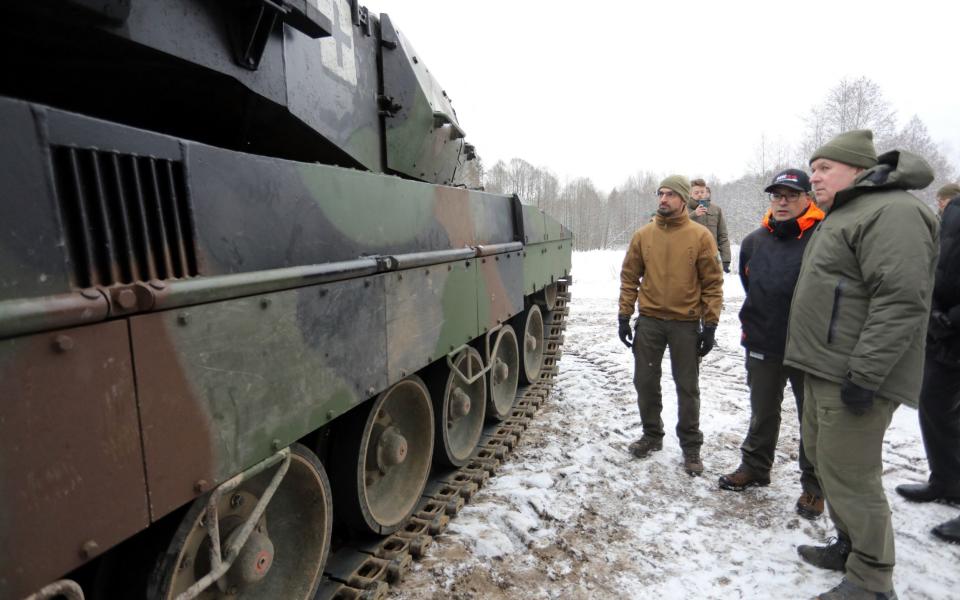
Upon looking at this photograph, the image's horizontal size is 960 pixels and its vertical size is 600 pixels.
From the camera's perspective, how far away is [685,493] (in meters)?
3.60

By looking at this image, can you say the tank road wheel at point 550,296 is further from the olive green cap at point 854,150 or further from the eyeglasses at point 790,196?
the olive green cap at point 854,150

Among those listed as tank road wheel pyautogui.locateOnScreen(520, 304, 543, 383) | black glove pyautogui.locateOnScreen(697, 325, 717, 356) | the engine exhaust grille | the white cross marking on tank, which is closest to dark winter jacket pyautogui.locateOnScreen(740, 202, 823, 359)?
black glove pyautogui.locateOnScreen(697, 325, 717, 356)

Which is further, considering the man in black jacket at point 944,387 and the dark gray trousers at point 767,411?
the dark gray trousers at point 767,411

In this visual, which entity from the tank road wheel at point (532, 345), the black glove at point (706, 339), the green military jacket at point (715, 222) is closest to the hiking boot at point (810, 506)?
the black glove at point (706, 339)

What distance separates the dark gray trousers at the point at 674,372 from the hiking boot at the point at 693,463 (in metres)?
0.04

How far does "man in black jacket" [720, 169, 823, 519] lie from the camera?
3168 millimetres

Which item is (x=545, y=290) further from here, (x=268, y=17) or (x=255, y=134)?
(x=268, y=17)

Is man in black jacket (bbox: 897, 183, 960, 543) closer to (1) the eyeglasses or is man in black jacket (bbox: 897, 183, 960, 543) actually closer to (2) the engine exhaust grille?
(1) the eyeglasses

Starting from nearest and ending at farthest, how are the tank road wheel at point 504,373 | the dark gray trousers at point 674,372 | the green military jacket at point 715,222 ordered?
1. the dark gray trousers at point 674,372
2. the tank road wheel at point 504,373
3. the green military jacket at point 715,222

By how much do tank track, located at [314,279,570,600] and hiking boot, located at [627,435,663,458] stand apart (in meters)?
0.88

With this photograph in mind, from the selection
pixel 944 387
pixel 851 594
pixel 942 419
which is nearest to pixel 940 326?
pixel 944 387

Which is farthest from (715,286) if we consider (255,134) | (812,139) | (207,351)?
(812,139)

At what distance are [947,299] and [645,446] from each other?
203cm

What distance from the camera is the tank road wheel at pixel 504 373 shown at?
452cm
